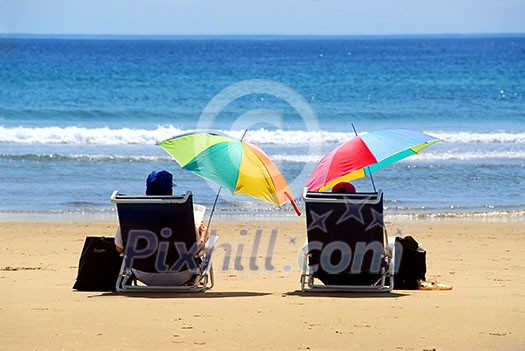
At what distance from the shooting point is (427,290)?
721 cm

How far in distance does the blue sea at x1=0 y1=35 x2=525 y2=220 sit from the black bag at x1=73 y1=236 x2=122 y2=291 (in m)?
5.00

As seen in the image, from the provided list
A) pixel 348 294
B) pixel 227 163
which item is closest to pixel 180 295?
pixel 227 163

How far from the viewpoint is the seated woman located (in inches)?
268

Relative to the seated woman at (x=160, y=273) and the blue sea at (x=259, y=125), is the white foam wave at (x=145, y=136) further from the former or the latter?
the seated woman at (x=160, y=273)

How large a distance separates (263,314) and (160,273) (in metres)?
1.12

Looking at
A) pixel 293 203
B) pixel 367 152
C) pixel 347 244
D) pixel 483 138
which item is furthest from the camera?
pixel 483 138

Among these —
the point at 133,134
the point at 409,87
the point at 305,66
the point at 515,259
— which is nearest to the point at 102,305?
the point at 515,259

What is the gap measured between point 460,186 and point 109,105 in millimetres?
18101

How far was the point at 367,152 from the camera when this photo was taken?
7031 mm

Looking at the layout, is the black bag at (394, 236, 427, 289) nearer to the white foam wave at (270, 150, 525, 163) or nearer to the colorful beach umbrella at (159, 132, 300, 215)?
the colorful beach umbrella at (159, 132, 300, 215)

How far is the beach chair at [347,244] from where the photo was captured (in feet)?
22.0

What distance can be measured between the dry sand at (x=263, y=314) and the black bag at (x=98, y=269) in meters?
0.14

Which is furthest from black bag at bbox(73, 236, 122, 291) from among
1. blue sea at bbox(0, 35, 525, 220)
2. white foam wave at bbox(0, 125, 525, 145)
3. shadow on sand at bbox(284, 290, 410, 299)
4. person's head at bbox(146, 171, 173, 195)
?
white foam wave at bbox(0, 125, 525, 145)

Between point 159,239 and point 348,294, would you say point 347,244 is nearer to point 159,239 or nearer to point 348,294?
point 348,294
